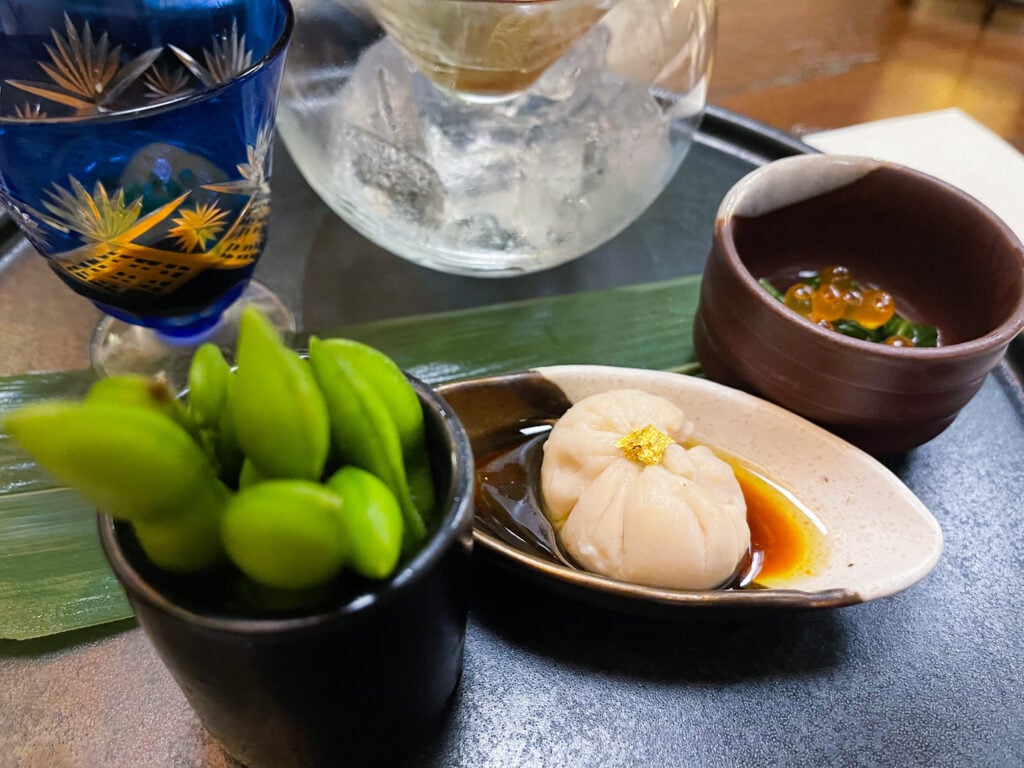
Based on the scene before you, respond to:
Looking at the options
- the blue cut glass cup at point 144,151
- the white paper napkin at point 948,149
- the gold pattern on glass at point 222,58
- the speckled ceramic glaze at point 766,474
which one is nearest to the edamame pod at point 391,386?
the speckled ceramic glaze at point 766,474

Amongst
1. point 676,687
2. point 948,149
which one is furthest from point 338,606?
point 948,149

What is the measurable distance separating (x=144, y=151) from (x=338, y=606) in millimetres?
367

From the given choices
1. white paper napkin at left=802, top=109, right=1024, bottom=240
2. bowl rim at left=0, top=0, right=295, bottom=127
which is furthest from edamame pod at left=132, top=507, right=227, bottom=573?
white paper napkin at left=802, top=109, right=1024, bottom=240

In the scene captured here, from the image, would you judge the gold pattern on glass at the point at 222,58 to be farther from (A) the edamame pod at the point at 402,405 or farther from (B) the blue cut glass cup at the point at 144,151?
(A) the edamame pod at the point at 402,405

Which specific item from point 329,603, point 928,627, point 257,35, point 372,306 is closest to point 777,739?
point 928,627

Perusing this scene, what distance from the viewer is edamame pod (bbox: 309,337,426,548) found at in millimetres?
325

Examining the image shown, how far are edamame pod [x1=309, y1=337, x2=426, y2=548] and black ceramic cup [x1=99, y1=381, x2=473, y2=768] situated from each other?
0.04m

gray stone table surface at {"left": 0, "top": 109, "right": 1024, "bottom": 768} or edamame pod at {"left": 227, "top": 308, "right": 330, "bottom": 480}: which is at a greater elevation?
edamame pod at {"left": 227, "top": 308, "right": 330, "bottom": 480}

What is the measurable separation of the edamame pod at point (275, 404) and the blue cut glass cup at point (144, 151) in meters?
0.27

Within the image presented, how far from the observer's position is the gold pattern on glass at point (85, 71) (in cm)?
61

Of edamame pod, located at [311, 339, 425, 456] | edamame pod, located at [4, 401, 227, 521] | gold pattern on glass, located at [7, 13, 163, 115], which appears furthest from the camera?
gold pattern on glass, located at [7, 13, 163, 115]

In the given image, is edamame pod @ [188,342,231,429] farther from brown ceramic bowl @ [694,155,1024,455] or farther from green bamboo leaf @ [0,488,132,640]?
brown ceramic bowl @ [694,155,1024,455]

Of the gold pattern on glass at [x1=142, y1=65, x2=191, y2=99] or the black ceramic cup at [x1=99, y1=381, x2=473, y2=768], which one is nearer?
the black ceramic cup at [x1=99, y1=381, x2=473, y2=768]

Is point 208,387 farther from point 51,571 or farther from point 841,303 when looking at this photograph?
point 841,303
